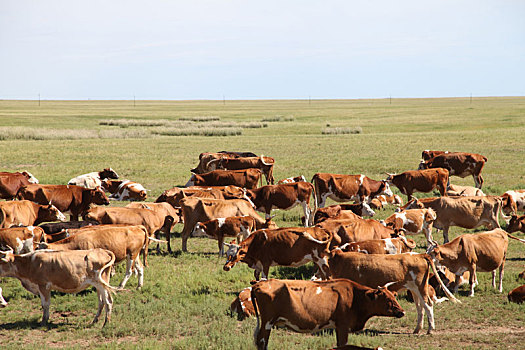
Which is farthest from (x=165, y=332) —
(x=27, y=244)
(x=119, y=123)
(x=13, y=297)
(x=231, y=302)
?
(x=119, y=123)

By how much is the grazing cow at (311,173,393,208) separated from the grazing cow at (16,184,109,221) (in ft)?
23.9

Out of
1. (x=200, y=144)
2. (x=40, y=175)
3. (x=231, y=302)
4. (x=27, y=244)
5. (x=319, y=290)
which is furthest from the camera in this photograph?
(x=200, y=144)

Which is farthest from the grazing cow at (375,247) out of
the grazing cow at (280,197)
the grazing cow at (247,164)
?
the grazing cow at (247,164)

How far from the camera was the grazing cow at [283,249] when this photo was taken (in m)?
10.6

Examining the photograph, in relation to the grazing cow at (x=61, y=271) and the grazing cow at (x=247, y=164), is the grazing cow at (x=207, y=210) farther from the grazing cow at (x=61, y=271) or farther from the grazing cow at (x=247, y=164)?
the grazing cow at (x=247, y=164)

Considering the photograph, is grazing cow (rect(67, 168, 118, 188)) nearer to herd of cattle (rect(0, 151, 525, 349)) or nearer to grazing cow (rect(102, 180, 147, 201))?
grazing cow (rect(102, 180, 147, 201))

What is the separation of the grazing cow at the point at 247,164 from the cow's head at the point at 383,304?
52.4ft

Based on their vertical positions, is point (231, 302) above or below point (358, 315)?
below

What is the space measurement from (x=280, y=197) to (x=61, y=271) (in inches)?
348

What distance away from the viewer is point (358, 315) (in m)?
7.86

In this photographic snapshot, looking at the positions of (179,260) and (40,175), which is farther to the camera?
(40,175)

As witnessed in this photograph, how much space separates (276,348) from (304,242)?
296cm

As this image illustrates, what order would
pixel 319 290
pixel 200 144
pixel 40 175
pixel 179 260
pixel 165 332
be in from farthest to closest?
pixel 200 144 < pixel 40 175 < pixel 179 260 < pixel 165 332 < pixel 319 290

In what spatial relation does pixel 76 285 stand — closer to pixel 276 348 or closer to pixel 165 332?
pixel 165 332
